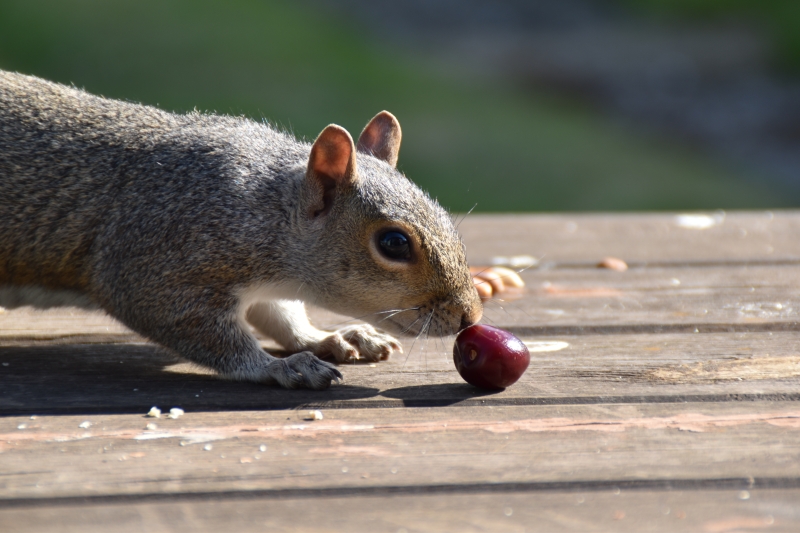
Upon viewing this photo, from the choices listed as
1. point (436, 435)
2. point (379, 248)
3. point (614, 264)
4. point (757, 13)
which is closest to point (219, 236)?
point (379, 248)

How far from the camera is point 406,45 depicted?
15961 mm

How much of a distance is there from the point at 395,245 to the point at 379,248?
0.05 metres

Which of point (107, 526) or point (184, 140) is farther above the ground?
point (184, 140)

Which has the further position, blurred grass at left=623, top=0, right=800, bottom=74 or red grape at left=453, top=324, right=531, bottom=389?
blurred grass at left=623, top=0, right=800, bottom=74

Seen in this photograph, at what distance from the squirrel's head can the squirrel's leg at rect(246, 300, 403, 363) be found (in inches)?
3.4

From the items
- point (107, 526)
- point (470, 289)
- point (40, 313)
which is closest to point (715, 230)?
point (470, 289)

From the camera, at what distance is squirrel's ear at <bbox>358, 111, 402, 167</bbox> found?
3.01 meters

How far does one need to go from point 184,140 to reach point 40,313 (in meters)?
0.80

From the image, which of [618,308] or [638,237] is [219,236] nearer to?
[618,308]

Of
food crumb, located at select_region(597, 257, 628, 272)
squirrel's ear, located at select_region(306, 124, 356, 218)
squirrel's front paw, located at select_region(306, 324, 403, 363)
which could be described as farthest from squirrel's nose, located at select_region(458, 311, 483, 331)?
food crumb, located at select_region(597, 257, 628, 272)

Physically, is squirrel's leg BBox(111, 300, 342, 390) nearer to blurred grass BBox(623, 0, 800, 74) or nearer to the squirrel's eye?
the squirrel's eye

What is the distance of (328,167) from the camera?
103 inches

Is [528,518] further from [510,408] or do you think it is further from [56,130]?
[56,130]

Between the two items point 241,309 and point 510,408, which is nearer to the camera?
point 510,408
